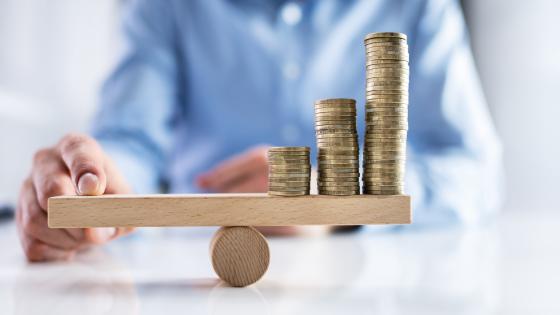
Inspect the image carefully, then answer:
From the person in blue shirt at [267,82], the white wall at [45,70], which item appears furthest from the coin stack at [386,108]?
the white wall at [45,70]

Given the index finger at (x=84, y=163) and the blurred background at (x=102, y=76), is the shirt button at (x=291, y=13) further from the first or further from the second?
the index finger at (x=84, y=163)

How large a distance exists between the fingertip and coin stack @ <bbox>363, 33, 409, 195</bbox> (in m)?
0.46

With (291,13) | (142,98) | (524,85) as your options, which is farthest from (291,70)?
(524,85)

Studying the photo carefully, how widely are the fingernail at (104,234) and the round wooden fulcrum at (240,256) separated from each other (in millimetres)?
305

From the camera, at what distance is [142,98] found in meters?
1.99

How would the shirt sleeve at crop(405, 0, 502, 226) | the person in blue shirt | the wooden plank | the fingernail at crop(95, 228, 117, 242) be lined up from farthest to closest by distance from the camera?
the person in blue shirt, the shirt sleeve at crop(405, 0, 502, 226), the fingernail at crop(95, 228, 117, 242), the wooden plank

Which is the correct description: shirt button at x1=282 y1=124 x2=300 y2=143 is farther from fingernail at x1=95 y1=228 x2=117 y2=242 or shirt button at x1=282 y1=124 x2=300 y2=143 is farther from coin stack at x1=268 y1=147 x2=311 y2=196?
coin stack at x1=268 y1=147 x2=311 y2=196

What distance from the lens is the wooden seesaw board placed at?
0.91 metres

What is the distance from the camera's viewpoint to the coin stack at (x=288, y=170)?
920 millimetres

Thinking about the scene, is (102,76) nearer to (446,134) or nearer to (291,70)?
(291,70)

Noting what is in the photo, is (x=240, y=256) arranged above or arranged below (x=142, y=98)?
below

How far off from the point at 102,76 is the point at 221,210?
2569 millimetres

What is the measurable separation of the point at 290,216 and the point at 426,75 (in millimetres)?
1277

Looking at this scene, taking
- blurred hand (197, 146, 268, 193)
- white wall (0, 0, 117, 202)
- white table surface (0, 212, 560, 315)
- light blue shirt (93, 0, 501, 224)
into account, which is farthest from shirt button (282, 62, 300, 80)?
white wall (0, 0, 117, 202)
